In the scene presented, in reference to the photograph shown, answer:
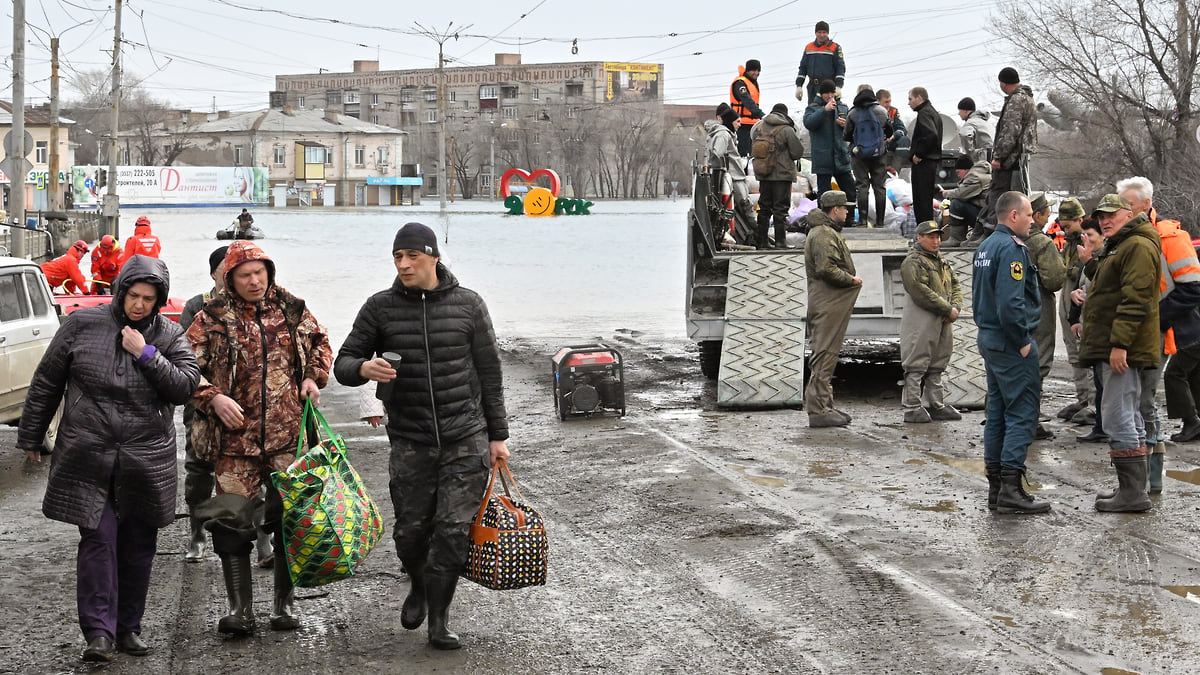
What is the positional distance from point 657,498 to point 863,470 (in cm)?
163

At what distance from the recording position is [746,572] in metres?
7.02

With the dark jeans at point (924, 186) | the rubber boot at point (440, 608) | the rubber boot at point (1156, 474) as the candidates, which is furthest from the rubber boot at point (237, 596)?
the dark jeans at point (924, 186)

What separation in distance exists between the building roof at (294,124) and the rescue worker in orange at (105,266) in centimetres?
10204

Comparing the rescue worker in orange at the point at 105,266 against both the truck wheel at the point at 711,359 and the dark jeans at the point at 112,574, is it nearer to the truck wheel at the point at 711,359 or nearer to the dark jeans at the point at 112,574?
the truck wheel at the point at 711,359

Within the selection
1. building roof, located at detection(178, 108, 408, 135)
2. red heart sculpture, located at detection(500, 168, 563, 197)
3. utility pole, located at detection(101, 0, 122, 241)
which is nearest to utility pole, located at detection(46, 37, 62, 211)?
utility pole, located at detection(101, 0, 122, 241)

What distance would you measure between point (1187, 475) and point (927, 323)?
2885mm

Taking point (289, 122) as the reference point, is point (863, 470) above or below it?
below

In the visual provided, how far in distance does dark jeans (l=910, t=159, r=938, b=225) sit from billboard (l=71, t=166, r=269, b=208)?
106 m

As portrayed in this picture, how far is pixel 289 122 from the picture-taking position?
120500 mm

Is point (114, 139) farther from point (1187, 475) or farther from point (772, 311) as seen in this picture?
point (1187, 475)

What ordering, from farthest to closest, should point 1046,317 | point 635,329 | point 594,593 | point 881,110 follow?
point 635,329 → point 881,110 → point 1046,317 → point 594,593

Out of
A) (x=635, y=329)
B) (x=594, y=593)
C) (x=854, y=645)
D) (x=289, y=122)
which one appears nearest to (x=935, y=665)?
(x=854, y=645)

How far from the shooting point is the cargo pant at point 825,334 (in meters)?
11.5

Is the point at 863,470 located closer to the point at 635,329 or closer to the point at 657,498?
the point at 657,498
